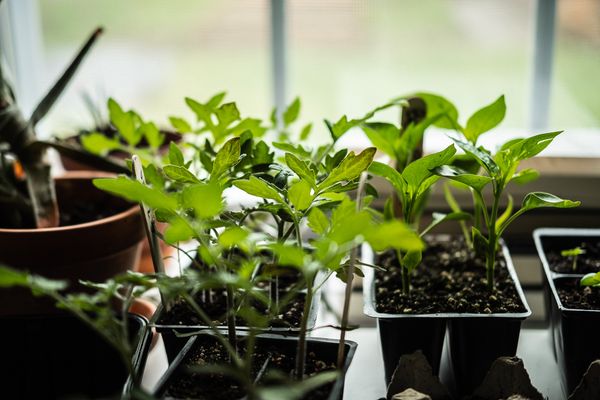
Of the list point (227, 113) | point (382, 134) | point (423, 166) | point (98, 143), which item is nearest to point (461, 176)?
point (423, 166)

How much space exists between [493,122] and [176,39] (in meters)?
2.33

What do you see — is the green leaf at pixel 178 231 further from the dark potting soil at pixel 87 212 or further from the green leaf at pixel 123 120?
the dark potting soil at pixel 87 212

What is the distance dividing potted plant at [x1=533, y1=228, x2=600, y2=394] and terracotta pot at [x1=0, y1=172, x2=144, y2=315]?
0.51 metres

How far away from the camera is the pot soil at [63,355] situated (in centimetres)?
70

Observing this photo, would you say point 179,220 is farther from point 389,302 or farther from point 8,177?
point 8,177

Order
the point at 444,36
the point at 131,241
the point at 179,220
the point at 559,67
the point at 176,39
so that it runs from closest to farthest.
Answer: the point at 179,220, the point at 131,241, the point at 559,67, the point at 444,36, the point at 176,39

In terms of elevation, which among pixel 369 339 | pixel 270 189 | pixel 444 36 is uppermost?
pixel 444 36

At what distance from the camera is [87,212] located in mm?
971

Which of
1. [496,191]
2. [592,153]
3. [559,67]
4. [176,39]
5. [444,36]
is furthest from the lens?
[176,39]

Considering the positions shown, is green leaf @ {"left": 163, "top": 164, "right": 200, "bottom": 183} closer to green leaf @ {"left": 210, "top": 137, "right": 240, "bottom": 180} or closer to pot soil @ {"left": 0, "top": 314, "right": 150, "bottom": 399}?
green leaf @ {"left": 210, "top": 137, "right": 240, "bottom": 180}

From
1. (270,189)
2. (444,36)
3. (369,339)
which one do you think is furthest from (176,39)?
(270,189)

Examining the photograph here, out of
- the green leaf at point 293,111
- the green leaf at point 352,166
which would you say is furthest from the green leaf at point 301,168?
the green leaf at point 293,111

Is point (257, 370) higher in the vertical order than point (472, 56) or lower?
lower

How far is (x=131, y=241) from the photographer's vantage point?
2.78ft
